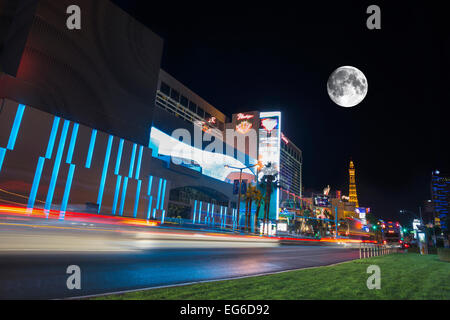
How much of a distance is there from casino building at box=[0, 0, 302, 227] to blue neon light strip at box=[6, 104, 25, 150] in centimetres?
10

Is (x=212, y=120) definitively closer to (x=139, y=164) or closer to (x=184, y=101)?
(x=184, y=101)

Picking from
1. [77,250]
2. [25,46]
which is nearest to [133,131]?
[25,46]

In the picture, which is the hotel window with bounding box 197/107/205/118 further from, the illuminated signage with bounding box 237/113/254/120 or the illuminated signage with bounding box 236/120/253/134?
the illuminated signage with bounding box 237/113/254/120

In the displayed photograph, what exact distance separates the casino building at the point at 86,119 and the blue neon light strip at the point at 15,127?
97mm

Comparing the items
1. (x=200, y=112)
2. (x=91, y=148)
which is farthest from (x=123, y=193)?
(x=200, y=112)

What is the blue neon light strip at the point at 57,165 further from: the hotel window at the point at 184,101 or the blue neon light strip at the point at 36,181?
the hotel window at the point at 184,101

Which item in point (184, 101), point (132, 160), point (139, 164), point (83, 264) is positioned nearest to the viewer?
point (83, 264)

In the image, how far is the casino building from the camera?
32.3m

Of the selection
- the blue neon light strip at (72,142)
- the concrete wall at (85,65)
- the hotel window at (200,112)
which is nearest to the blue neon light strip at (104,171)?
the concrete wall at (85,65)

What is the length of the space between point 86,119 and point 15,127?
10.1 meters

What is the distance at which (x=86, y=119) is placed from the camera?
1585 inches

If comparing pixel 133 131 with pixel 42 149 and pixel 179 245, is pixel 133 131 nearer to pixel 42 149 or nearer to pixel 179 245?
pixel 42 149

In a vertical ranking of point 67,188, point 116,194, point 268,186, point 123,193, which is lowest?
point 67,188
